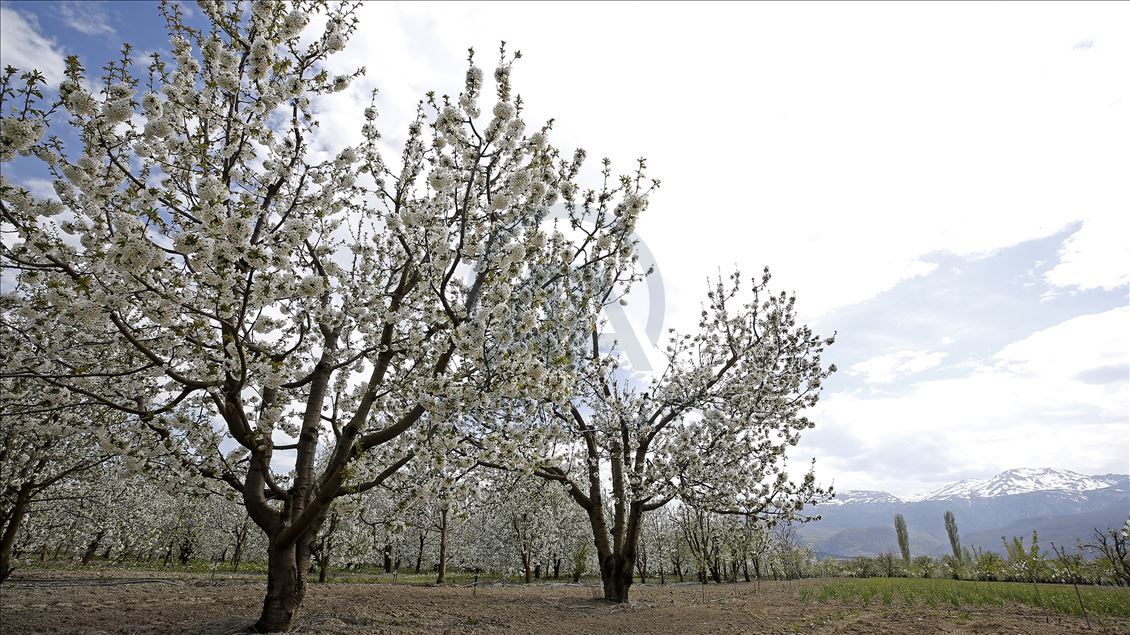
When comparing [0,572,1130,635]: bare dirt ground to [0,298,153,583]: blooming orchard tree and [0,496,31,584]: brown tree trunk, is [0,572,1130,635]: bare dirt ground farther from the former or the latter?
[0,298,153,583]: blooming orchard tree

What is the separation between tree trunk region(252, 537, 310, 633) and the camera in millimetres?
8305

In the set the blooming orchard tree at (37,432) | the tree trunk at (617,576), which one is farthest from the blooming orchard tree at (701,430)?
the blooming orchard tree at (37,432)

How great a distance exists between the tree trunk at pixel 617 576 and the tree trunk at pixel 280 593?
940 centimetres

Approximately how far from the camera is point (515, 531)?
37.7 m

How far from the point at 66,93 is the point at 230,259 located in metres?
2.45

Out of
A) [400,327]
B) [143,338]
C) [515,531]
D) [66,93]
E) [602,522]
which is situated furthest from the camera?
[515,531]

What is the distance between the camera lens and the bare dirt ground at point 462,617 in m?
9.20

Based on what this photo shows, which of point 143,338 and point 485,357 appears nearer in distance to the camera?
point 485,357

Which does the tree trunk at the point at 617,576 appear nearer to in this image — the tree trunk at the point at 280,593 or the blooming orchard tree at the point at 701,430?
the blooming orchard tree at the point at 701,430

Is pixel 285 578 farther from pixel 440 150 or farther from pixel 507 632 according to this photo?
pixel 440 150

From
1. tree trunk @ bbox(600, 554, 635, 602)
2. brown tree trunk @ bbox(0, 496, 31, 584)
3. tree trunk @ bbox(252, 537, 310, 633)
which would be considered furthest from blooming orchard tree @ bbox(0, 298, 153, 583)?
tree trunk @ bbox(600, 554, 635, 602)

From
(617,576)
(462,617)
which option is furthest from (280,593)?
(617,576)

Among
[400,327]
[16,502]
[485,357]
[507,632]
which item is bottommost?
[507,632]

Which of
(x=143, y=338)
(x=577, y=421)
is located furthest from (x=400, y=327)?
(x=577, y=421)
